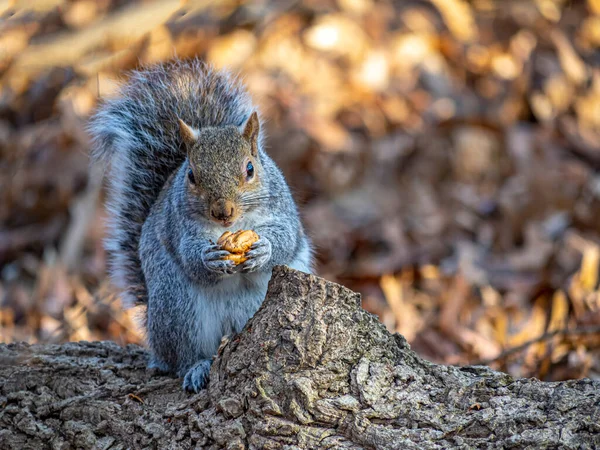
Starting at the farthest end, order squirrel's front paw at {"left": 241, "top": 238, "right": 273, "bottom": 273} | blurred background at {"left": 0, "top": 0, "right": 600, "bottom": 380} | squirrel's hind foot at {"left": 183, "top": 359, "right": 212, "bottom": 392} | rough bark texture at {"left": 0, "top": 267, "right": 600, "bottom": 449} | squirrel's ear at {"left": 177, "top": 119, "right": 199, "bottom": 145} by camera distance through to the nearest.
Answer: blurred background at {"left": 0, "top": 0, "right": 600, "bottom": 380} < squirrel's ear at {"left": 177, "top": 119, "right": 199, "bottom": 145} < squirrel's front paw at {"left": 241, "top": 238, "right": 273, "bottom": 273} < squirrel's hind foot at {"left": 183, "top": 359, "right": 212, "bottom": 392} < rough bark texture at {"left": 0, "top": 267, "right": 600, "bottom": 449}

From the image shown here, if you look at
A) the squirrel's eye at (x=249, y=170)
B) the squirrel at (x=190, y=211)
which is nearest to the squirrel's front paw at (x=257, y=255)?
the squirrel at (x=190, y=211)

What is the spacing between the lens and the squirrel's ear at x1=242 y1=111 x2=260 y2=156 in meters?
2.93

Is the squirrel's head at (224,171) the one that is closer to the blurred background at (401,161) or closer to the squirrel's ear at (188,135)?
the squirrel's ear at (188,135)

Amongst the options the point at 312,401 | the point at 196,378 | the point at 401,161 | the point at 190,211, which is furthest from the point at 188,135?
the point at 401,161

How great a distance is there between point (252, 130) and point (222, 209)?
0.41 metres

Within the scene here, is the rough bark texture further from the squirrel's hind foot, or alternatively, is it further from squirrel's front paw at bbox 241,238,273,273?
squirrel's front paw at bbox 241,238,273,273

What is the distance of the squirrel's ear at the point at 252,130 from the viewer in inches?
115

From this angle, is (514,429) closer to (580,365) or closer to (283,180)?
(283,180)

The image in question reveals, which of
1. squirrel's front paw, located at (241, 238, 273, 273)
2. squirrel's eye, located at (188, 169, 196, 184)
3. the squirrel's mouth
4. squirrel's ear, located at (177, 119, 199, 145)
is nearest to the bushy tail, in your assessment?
squirrel's ear, located at (177, 119, 199, 145)

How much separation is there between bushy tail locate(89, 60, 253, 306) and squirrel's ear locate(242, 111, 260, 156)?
44 centimetres

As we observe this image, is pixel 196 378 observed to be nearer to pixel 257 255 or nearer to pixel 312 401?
pixel 257 255

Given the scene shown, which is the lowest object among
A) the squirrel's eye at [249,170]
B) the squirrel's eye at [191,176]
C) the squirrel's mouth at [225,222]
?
the squirrel's mouth at [225,222]

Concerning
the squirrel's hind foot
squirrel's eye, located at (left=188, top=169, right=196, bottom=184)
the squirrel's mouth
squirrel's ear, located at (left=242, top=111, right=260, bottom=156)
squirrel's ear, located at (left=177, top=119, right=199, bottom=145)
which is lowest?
the squirrel's hind foot

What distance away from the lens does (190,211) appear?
2.83m
